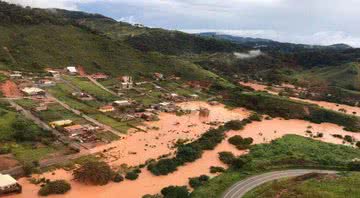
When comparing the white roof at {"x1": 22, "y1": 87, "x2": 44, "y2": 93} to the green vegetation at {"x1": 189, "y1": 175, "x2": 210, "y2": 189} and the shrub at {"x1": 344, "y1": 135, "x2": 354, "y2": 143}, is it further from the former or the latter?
the shrub at {"x1": 344, "y1": 135, "x2": 354, "y2": 143}

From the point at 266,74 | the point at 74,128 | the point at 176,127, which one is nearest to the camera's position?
the point at 74,128

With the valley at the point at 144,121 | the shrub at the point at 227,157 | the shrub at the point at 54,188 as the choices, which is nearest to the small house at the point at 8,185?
the valley at the point at 144,121

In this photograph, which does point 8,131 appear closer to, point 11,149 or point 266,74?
point 11,149

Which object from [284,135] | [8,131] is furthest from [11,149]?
[284,135]

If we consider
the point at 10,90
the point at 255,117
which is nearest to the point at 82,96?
the point at 10,90

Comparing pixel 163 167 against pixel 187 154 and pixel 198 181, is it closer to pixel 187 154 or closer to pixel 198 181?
pixel 198 181

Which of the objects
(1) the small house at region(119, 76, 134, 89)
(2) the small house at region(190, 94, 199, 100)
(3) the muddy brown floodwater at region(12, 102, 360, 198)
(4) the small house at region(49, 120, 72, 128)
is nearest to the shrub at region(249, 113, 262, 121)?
(3) the muddy brown floodwater at region(12, 102, 360, 198)
